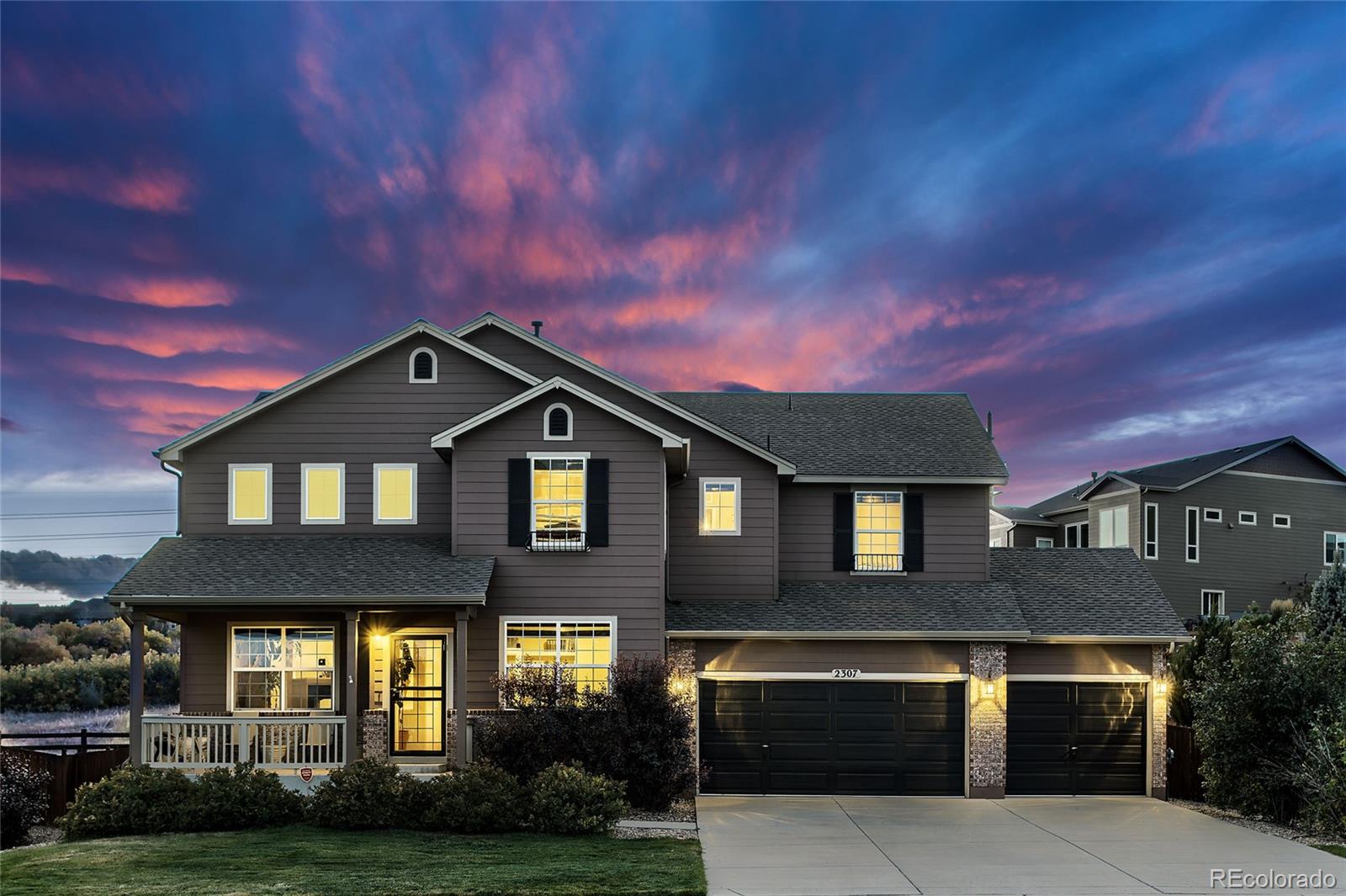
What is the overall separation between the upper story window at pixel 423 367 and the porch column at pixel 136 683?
19.6ft

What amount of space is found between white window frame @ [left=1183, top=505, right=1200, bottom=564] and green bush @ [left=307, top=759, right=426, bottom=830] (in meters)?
29.3

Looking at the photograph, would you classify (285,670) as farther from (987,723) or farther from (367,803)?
(987,723)

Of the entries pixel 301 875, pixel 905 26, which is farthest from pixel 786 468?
pixel 301 875

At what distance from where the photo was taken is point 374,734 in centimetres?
1584

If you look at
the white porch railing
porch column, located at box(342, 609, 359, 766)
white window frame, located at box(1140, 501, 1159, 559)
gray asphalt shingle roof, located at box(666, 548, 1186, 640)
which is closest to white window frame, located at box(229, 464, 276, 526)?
porch column, located at box(342, 609, 359, 766)

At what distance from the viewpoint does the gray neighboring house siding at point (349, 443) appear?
60.0ft

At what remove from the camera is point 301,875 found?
1102 centimetres

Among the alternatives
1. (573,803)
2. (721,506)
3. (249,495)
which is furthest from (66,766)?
(721,506)

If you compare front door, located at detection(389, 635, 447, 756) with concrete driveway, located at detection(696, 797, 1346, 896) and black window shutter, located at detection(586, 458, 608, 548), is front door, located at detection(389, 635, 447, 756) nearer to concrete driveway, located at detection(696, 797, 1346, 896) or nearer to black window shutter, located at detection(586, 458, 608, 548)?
black window shutter, located at detection(586, 458, 608, 548)

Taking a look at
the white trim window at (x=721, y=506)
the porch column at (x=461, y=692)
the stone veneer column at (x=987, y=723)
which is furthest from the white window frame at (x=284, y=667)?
the stone veneer column at (x=987, y=723)

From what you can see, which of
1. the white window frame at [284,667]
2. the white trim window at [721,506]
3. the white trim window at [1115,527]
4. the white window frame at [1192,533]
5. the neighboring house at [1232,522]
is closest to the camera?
the white window frame at [284,667]

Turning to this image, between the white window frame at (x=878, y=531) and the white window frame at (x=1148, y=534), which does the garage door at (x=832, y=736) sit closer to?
the white window frame at (x=878, y=531)

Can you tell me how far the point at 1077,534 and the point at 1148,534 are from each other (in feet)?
17.8

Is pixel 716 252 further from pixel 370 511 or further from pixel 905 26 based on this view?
pixel 370 511
